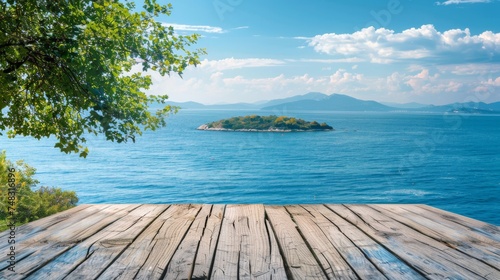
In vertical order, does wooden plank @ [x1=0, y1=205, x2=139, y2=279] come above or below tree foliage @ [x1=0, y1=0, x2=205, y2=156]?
below

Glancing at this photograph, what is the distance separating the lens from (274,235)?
310 centimetres

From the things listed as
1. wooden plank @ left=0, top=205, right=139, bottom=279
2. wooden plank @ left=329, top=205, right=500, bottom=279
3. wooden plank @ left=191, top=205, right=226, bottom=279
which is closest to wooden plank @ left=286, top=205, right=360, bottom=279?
wooden plank @ left=329, top=205, right=500, bottom=279

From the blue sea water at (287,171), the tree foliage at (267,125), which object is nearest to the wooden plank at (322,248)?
the blue sea water at (287,171)

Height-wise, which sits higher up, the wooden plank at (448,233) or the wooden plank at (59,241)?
the wooden plank at (59,241)

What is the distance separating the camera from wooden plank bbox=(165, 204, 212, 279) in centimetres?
229

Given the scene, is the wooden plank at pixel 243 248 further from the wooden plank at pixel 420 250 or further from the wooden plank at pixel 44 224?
the wooden plank at pixel 44 224

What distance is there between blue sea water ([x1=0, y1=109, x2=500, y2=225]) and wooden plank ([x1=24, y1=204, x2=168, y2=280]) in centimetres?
4633

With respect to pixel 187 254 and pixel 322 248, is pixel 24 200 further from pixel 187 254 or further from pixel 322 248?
pixel 322 248

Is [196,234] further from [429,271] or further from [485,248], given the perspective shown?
[485,248]

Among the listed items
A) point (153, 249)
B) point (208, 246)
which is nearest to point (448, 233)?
point (208, 246)

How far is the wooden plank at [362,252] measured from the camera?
2346 mm

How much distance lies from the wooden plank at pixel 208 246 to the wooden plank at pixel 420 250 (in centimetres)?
111

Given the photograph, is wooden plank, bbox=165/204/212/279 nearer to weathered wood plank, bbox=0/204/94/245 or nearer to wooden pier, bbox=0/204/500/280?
wooden pier, bbox=0/204/500/280

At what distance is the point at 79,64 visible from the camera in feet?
18.8
